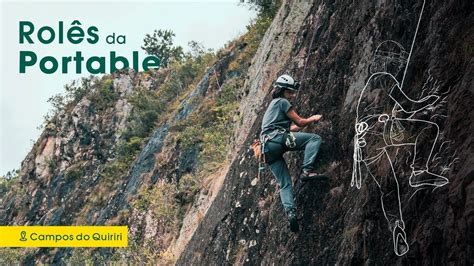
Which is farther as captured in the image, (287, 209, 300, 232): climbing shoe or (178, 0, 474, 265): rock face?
(287, 209, 300, 232): climbing shoe

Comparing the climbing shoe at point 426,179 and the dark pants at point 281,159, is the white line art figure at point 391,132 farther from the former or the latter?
the dark pants at point 281,159

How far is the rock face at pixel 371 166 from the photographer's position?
5.78 meters

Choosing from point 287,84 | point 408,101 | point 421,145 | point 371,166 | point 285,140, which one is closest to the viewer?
point 421,145

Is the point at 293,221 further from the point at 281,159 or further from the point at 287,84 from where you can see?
the point at 287,84

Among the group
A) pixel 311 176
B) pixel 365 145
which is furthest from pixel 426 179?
pixel 311 176

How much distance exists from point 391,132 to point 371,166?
0.40 meters

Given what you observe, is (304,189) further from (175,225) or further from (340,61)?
(175,225)

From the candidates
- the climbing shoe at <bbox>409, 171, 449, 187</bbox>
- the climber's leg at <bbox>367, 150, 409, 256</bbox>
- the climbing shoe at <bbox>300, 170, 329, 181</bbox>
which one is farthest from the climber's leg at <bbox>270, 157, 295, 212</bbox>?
the climbing shoe at <bbox>409, 171, 449, 187</bbox>

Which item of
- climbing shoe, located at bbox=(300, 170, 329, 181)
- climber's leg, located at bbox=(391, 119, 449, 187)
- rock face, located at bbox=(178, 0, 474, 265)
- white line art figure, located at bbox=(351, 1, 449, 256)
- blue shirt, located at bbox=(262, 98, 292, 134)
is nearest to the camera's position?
rock face, located at bbox=(178, 0, 474, 265)

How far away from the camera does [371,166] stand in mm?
7078

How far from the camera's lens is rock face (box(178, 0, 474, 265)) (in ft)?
19.0

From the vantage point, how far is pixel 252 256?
30.6 ft

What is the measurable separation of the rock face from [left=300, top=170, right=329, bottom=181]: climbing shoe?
11cm

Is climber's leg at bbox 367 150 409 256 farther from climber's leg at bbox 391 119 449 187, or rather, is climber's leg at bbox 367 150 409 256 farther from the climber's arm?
the climber's arm
